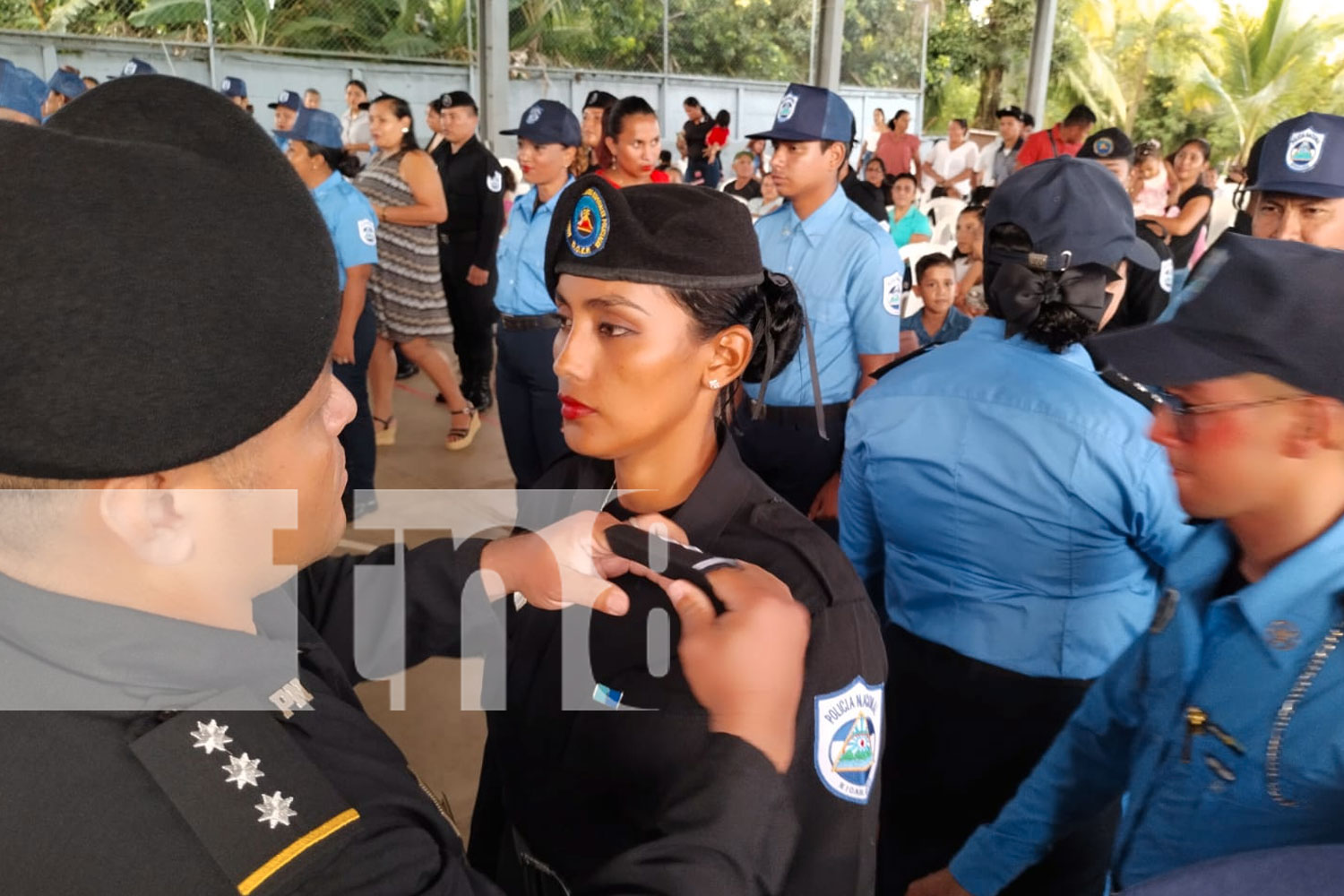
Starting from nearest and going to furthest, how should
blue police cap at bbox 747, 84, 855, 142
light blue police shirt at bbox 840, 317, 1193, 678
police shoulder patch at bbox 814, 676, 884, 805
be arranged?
police shoulder patch at bbox 814, 676, 884, 805 < light blue police shirt at bbox 840, 317, 1193, 678 < blue police cap at bbox 747, 84, 855, 142

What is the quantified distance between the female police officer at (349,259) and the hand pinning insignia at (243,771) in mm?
3291

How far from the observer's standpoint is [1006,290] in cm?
170

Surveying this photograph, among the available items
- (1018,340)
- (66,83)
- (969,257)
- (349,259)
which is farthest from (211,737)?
(66,83)

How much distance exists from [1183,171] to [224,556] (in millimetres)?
6506

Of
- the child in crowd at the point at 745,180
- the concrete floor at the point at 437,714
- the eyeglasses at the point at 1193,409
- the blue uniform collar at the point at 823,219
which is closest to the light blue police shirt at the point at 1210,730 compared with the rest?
the eyeglasses at the point at 1193,409

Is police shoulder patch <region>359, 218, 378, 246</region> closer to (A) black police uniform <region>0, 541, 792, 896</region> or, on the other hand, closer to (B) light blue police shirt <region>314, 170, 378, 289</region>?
(B) light blue police shirt <region>314, 170, 378, 289</region>

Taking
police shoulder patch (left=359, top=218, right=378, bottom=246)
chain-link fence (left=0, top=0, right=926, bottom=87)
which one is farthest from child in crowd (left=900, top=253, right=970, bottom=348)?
chain-link fence (left=0, top=0, right=926, bottom=87)

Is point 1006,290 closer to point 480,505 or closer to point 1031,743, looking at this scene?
point 1031,743

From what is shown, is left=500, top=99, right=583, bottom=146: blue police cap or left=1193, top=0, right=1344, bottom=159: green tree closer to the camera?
left=500, top=99, right=583, bottom=146: blue police cap

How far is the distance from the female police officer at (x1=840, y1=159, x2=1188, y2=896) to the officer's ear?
17.5 inches

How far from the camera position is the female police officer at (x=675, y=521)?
0.99m

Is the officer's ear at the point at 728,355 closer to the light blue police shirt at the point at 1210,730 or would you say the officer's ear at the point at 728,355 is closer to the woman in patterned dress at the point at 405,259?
the light blue police shirt at the point at 1210,730

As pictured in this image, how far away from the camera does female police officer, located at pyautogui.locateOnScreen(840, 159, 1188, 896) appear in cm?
159

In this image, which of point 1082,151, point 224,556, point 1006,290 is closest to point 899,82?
point 1082,151
